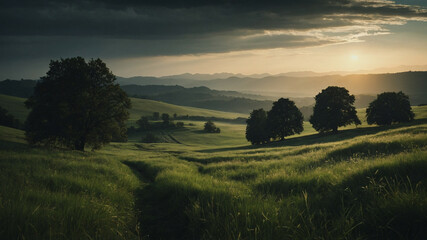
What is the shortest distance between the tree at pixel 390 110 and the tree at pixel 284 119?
18.4 metres

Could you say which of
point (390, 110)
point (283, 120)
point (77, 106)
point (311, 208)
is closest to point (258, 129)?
point (283, 120)

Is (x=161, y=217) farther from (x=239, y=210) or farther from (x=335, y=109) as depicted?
(x=335, y=109)

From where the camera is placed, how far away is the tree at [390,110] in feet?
→ 198

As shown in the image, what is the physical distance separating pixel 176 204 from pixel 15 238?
12.9 feet

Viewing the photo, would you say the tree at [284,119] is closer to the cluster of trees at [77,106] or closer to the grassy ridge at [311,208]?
the cluster of trees at [77,106]

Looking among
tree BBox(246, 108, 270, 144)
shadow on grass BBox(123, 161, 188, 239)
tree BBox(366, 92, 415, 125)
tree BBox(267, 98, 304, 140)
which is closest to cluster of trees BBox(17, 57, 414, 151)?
shadow on grass BBox(123, 161, 188, 239)

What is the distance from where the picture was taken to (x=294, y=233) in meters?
3.88

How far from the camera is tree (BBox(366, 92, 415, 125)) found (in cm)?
6022

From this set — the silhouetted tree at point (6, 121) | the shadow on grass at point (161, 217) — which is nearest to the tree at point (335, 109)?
the shadow on grass at point (161, 217)

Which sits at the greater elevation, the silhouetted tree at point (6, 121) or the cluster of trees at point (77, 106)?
the cluster of trees at point (77, 106)

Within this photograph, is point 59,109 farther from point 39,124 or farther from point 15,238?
point 15,238

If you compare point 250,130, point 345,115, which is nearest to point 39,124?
point 250,130

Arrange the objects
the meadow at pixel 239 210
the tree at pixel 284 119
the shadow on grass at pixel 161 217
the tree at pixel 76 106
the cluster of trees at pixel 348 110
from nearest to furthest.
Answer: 1. the meadow at pixel 239 210
2. the shadow on grass at pixel 161 217
3. the tree at pixel 76 106
4. the cluster of trees at pixel 348 110
5. the tree at pixel 284 119

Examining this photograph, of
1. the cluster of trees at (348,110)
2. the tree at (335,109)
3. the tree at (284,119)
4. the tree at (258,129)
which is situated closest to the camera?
the cluster of trees at (348,110)
